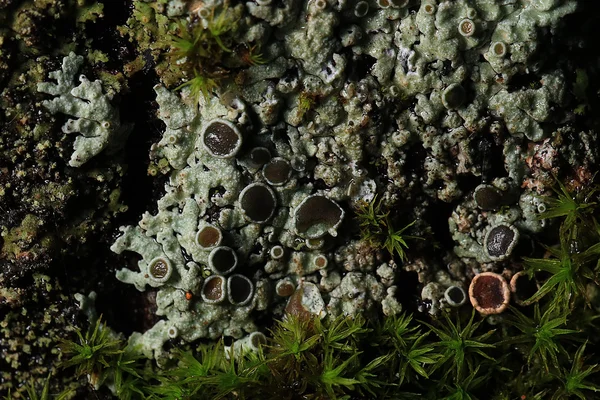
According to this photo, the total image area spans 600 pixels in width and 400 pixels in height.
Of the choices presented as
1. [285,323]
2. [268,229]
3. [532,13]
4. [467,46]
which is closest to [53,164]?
[268,229]

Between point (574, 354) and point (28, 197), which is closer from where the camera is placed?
point (28, 197)

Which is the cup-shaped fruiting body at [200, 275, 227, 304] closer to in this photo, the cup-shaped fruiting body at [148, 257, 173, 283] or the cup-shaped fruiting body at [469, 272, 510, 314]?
the cup-shaped fruiting body at [148, 257, 173, 283]

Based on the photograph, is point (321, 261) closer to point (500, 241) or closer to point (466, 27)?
point (500, 241)

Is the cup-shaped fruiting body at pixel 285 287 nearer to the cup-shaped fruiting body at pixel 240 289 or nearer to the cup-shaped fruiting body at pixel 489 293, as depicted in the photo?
the cup-shaped fruiting body at pixel 240 289

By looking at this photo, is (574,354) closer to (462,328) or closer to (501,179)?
(462,328)

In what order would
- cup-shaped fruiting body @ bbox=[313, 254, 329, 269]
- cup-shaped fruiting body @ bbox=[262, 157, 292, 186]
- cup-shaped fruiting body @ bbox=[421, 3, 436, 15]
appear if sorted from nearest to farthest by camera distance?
1. cup-shaped fruiting body @ bbox=[421, 3, 436, 15]
2. cup-shaped fruiting body @ bbox=[262, 157, 292, 186]
3. cup-shaped fruiting body @ bbox=[313, 254, 329, 269]

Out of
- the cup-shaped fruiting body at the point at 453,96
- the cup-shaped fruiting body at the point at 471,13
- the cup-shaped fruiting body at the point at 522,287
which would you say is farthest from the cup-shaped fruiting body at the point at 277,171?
the cup-shaped fruiting body at the point at 522,287

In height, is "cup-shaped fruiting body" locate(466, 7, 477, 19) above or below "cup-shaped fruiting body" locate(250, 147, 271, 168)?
above

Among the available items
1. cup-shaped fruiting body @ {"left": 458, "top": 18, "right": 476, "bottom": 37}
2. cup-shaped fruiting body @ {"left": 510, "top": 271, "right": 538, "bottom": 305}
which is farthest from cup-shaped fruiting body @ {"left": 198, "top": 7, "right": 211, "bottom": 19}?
cup-shaped fruiting body @ {"left": 510, "top": 271, "right": 538, "bottom": 305}
